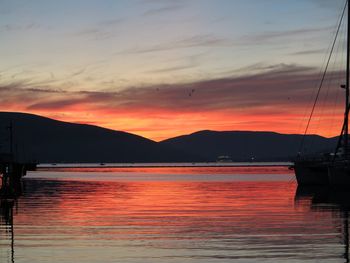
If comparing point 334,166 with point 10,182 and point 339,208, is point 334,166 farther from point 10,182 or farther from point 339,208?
point 10,182

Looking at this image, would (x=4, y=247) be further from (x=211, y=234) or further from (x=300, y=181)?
(x=300, y=181)

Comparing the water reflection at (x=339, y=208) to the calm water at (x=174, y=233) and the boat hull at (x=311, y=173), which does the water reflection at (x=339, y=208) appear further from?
the boat hull at (x=311, y=173)

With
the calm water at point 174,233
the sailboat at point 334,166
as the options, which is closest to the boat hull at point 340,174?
the sailboat at point 334,166

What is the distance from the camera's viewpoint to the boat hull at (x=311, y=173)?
7757cm

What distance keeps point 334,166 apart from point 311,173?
14656 mm

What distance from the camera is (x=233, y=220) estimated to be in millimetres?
36000

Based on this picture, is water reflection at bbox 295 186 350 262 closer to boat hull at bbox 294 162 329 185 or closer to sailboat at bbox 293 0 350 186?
sailboat at bbox 293 0 350 186

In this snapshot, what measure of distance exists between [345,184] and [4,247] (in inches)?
1706

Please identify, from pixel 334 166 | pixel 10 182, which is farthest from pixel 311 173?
pixel 10 182

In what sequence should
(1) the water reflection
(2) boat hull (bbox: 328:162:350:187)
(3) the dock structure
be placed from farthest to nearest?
(2) boat hull (bbox: 328:162:350:187)
(3) the dock structure
(1) the water reflection

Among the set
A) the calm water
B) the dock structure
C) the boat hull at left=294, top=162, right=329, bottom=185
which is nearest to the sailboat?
the boat hull at left=294, top=162, right=329, bottom=185

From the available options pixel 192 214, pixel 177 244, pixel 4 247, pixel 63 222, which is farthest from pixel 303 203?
pixel 4 247

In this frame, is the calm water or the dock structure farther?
the dock structure

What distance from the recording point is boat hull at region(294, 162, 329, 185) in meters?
77.6
